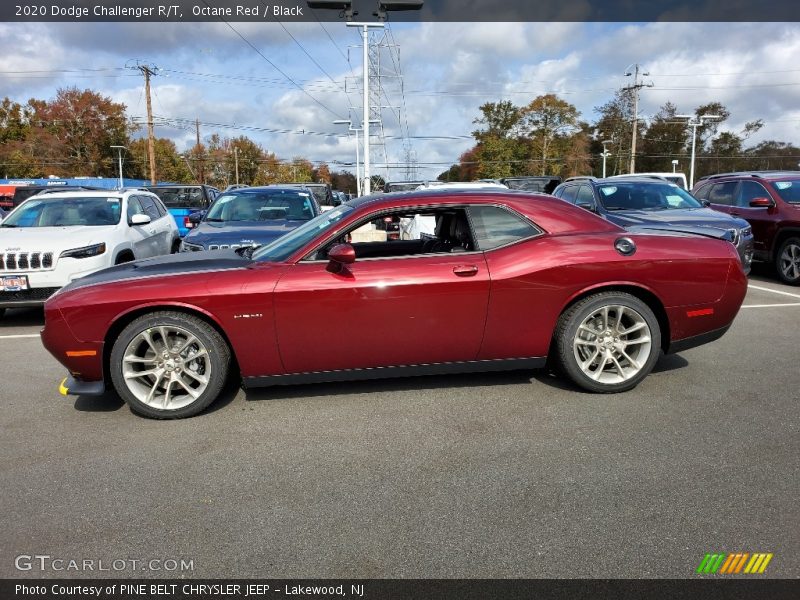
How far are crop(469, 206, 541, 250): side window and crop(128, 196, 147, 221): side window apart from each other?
6.38m

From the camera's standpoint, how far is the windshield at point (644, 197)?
31.6 feet

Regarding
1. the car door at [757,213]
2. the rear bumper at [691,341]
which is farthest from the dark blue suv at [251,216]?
the car door at [757,213]

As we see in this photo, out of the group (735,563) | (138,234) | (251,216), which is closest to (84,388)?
(735,563)

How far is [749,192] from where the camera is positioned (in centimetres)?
1074

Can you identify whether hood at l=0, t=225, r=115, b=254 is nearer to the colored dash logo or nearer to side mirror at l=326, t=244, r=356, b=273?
side mirror at l=326, t=244, r=356, b=273

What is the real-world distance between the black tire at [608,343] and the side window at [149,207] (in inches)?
302

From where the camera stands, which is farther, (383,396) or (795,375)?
(795,375)

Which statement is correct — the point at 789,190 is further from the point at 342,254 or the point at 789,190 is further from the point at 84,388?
the point at 84,388

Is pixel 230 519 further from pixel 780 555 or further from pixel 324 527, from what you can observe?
pixel 780 555

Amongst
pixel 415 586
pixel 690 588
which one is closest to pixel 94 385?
pixel 415 586

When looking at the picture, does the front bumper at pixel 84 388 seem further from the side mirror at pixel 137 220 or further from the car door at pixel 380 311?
the side mirror at pixel 137 220

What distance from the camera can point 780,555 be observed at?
2477 millimetres

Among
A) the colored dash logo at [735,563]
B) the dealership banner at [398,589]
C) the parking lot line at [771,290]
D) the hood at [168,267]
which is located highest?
the hood at [168,267]

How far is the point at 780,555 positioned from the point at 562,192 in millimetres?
9677
